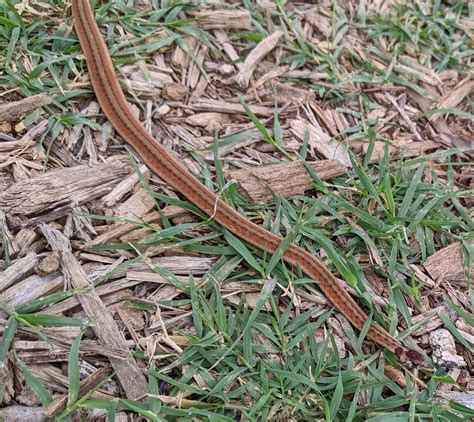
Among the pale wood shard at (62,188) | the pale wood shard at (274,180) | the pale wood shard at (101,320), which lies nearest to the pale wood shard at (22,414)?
the pale wood shard at (101,320)

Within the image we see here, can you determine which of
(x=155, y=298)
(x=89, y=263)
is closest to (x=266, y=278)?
(x=155, y=298)

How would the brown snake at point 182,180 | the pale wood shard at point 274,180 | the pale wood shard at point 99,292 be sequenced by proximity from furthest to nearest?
1. the pale wood shard at point 274,180
2. the brown snake at point 182,180
3. the pale wood shard at point 99,292

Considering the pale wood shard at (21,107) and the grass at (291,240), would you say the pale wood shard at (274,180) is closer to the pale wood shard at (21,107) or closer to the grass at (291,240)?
the grass at (291,240)

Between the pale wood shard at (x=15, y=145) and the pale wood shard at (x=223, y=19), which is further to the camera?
the pale wood shard at (x=223, y=19)

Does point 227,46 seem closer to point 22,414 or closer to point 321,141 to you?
point 321,141

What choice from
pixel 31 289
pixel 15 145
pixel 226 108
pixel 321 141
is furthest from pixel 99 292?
pixel 321 141

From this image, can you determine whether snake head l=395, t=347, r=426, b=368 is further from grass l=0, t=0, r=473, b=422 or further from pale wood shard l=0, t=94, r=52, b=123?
pale wood shard l=0, t=94, r=52, b=123

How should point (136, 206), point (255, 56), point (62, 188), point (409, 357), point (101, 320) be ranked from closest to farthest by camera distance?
point (101, 320)
point (409, 357)
point (62, 188)
point (136, 206)
point (255, 56)

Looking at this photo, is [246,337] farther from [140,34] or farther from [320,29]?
[320,29]
